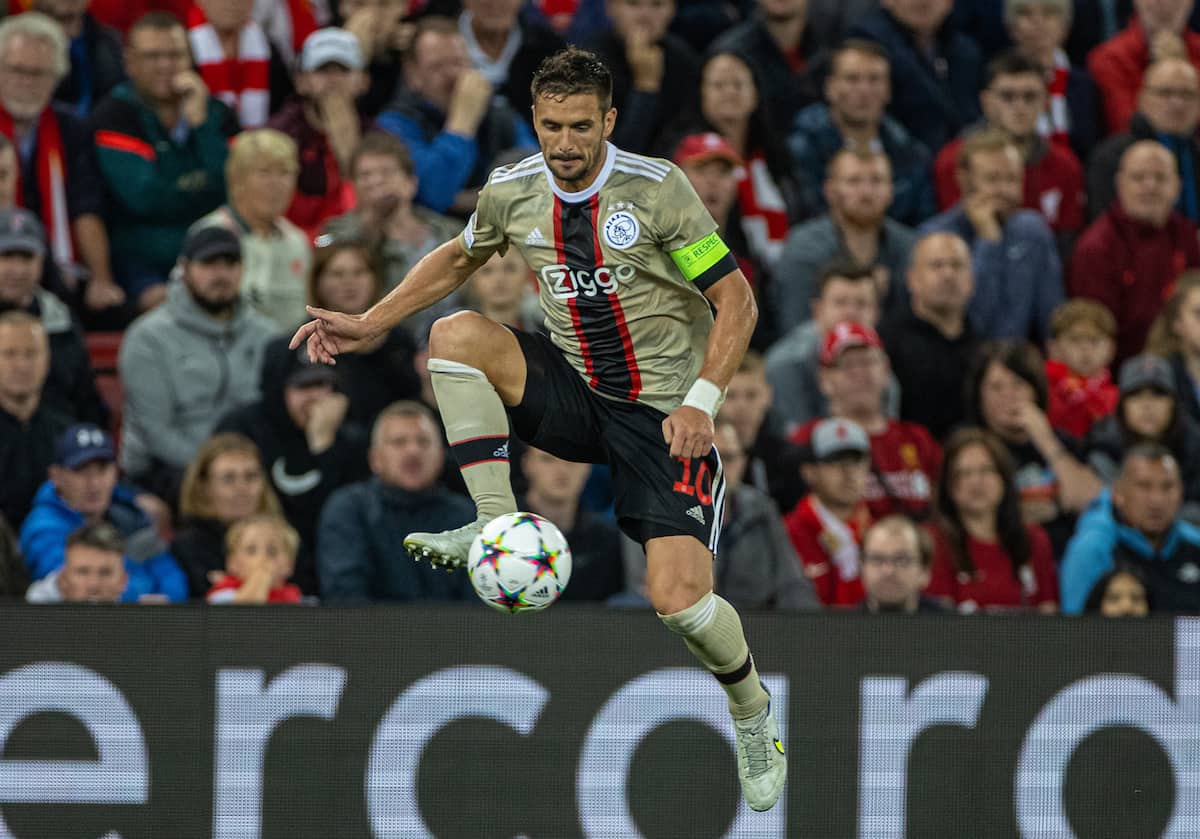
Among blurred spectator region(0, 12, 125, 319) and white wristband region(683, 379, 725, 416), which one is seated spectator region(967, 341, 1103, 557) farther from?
blurred spectator region(0, 12, 125, 319)

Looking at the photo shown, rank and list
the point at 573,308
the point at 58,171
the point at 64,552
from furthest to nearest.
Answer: the point at 58,171
the point at 64,552
the point at 573,308

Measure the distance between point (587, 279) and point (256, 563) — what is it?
3.14 meters

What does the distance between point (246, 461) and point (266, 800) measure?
175 centimetres

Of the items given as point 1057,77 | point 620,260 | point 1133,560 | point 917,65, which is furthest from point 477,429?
point 1057,77

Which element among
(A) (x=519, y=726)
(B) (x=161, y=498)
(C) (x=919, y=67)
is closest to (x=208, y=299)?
(B) (x=161, y=498)

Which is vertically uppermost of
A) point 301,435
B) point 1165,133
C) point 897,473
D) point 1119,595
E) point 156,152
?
point 1165,133

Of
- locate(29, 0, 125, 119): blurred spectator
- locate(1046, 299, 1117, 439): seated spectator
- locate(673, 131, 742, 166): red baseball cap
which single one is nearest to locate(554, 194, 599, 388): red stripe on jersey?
locate(673, 131, 742, 166): red baseball cap

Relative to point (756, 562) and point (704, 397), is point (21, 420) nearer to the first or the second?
point (756, 562)

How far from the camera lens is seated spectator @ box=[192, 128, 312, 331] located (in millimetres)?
11062

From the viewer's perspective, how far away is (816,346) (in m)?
11.3

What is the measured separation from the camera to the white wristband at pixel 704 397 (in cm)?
707

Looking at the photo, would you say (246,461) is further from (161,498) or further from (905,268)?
(905,268)

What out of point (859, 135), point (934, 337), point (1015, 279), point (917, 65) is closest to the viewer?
point (934, 337)

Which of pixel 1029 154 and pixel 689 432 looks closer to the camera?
pixel 689 432
